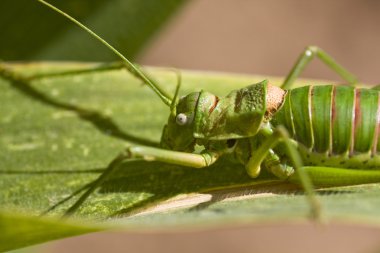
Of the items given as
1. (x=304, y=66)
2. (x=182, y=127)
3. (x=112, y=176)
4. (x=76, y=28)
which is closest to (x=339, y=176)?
(x=182, y=127)

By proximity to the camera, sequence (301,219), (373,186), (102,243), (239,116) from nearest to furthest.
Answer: (301,219) < (373,186) < (239,116) < (102,243)

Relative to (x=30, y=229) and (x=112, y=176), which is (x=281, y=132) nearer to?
(x=112, y=176)

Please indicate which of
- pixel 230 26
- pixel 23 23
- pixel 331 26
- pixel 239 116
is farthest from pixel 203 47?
pixel 239 116

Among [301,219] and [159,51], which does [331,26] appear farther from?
[301,219]

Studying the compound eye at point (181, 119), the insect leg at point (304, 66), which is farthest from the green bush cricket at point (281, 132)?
the insect leg at point (304, 66)

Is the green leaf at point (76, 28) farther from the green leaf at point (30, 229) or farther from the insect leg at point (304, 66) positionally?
the green leaf at point (30, 229)

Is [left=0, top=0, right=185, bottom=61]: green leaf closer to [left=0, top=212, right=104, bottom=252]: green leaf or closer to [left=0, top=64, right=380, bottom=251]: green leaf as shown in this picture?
[left=0, top=64, right=380, bottom=251]: green leaf
